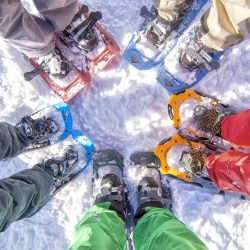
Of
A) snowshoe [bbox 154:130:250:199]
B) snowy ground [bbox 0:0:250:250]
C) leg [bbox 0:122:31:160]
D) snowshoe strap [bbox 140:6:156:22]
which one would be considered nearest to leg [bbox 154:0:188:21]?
snowshoe strap [bbox 140:6:156:22]

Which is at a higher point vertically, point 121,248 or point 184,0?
point 184,0

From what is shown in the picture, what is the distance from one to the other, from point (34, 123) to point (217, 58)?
1162 millimetres

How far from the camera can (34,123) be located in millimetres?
2221

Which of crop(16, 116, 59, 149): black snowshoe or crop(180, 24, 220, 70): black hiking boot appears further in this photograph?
crop(16, 116, 59, 149): black snowshoe

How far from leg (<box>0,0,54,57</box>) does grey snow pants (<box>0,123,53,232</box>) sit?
469 mm

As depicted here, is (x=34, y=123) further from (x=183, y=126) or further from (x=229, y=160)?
(x=229, y=160)

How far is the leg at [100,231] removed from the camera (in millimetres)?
1486

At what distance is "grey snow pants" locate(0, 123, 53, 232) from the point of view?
1.59m

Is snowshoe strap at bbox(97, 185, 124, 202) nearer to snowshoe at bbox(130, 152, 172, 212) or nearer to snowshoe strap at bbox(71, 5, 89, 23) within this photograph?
snowshoe at bbox(130, 152, 172, 212)

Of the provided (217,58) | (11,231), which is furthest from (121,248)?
Answer: (217,58)

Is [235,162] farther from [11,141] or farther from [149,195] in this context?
[11,141]

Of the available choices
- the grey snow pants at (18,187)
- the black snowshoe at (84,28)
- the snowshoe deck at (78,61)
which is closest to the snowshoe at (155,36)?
the snowshoe deck at (78,61)

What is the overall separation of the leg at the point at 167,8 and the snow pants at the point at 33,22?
433 mm

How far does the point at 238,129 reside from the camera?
5.93ft
